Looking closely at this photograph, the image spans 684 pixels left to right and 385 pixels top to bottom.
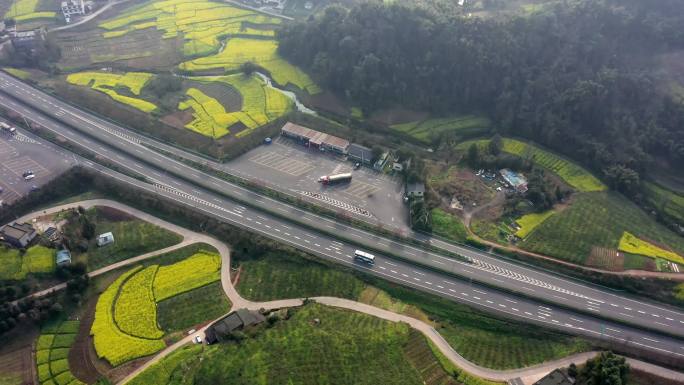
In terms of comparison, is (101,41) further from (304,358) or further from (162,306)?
(304,358)

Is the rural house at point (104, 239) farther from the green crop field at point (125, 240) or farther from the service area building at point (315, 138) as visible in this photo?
the service area building at point (315, 138)

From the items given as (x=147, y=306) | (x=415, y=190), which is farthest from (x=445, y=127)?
(x=147, y=306)

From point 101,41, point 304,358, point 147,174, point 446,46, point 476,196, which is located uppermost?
point 446,46

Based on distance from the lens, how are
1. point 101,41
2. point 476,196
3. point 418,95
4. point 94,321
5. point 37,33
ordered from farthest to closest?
1. point 101,41
2. point 37,33
3. point 418,95
4. point 476,196
5. point 94,321

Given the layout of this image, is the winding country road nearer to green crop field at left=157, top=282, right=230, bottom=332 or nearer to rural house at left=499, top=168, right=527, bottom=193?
green crop field at left=157, top=282, right=230, bottom=332

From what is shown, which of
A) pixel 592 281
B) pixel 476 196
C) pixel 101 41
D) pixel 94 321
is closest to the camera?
pixel 94 321

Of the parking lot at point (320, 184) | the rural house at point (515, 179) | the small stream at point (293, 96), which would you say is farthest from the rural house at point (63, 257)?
the rural house at point (515, 179)

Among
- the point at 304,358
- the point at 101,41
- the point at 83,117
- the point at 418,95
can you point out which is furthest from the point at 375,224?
the point at 101,41

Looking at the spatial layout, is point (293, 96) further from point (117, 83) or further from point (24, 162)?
point (24, 162)
